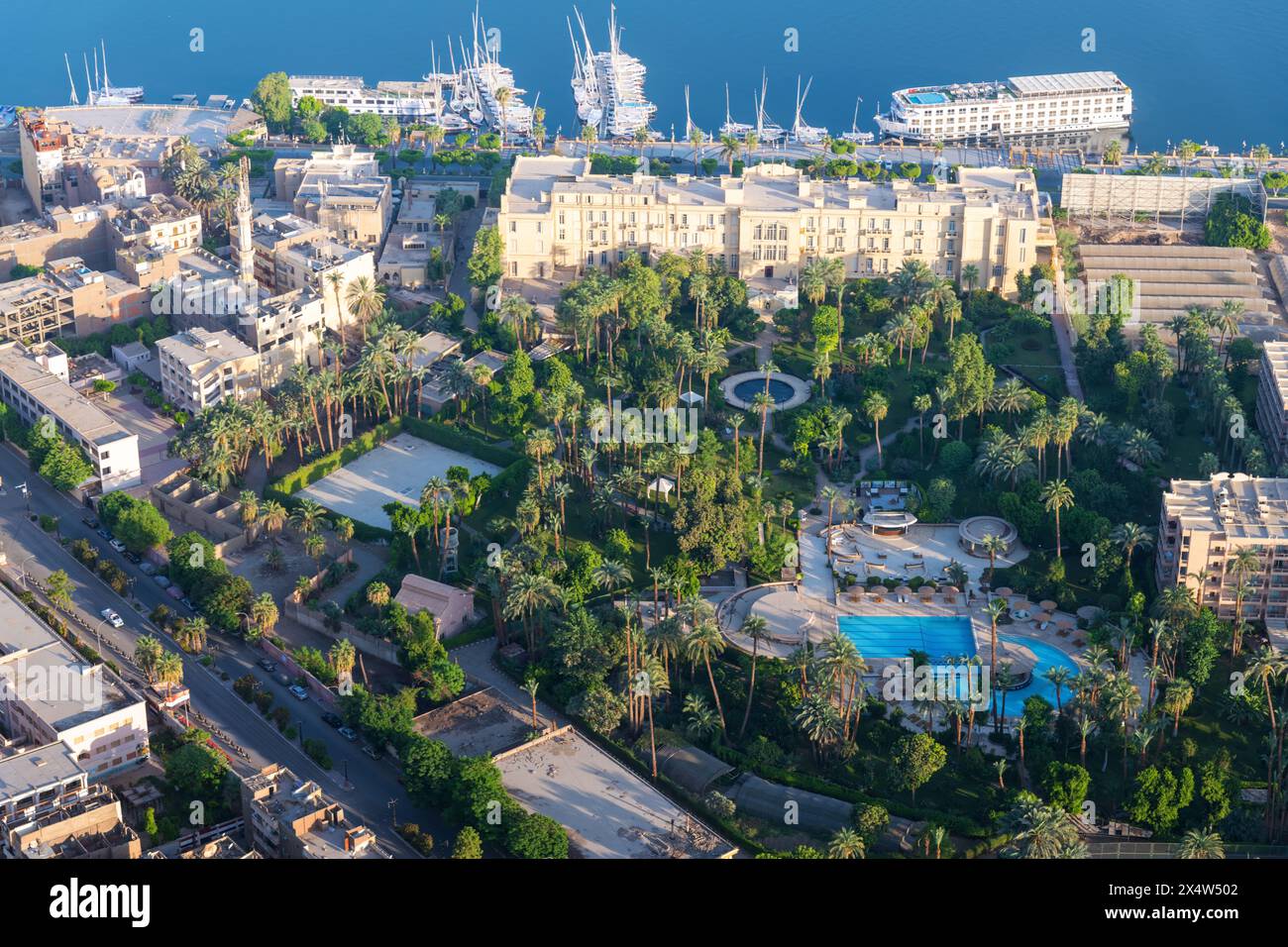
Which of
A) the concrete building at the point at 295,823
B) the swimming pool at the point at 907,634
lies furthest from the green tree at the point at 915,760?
the concrete building at the point at 295,823

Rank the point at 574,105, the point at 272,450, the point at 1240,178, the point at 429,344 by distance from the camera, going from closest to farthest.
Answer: the point at 272,450, the point at 429,344, the point at 1240,178, the point at 574,105

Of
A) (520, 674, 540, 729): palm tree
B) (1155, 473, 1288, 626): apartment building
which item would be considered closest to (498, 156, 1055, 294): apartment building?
(1155, 473, 1288, 626): apartment building

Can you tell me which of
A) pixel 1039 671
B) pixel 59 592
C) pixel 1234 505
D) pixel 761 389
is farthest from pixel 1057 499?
pixel 59 592

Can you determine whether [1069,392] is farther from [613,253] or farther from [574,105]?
[574,105]

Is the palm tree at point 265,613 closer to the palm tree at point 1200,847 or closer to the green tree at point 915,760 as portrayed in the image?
the green tree at point 915,760

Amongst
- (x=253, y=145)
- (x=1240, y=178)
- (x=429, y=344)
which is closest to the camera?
(x=429, y=344)

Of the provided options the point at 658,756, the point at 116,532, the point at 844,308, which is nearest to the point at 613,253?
the point at 844,308
